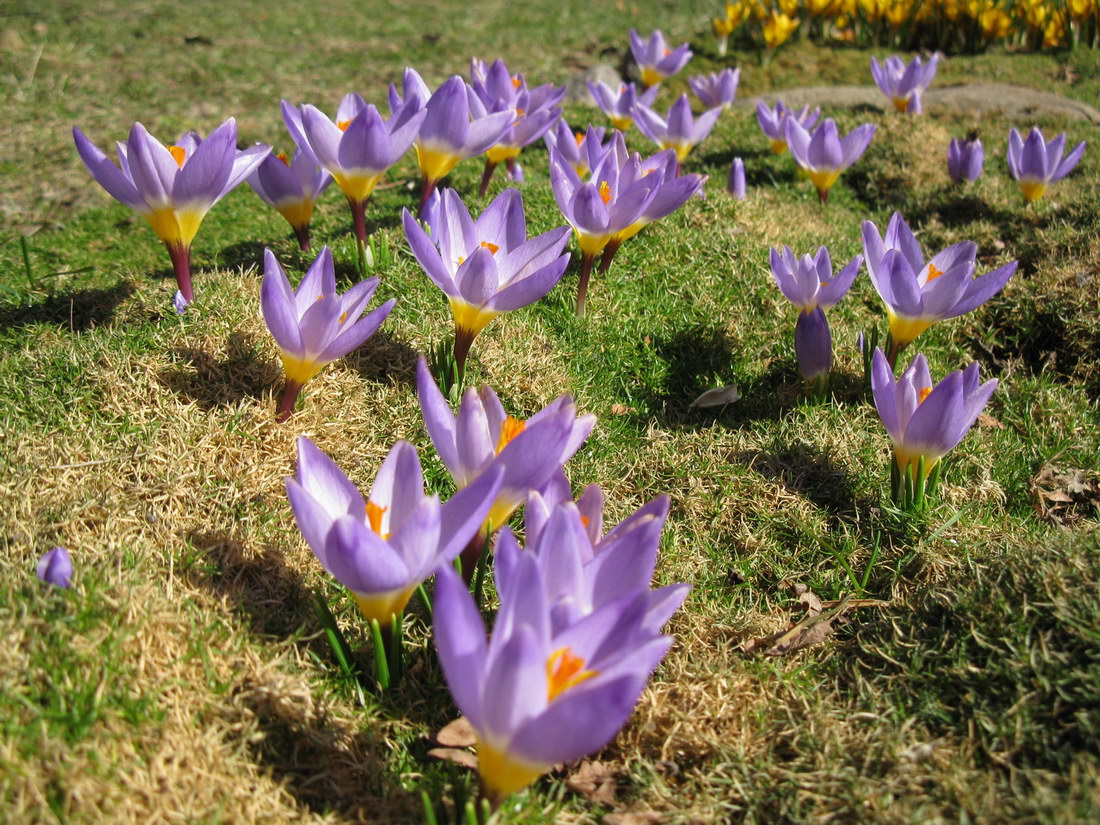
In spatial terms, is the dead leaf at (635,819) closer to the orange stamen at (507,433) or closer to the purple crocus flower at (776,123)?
the orange stamen at (507,433)

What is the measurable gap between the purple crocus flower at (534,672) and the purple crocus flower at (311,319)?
0.88 metres

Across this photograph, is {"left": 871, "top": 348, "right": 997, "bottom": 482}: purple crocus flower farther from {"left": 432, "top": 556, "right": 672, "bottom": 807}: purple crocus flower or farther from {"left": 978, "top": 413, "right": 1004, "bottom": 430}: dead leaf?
{"left": 432, "top": 556, "right": 672, "bottom": 807}: purple crocus flower

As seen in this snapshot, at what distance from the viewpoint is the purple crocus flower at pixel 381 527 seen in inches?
53.5

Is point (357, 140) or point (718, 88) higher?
point (357, 140)

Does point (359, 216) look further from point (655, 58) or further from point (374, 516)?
point (655, 58)

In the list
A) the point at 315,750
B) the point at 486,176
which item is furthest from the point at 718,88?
the point at 315,750

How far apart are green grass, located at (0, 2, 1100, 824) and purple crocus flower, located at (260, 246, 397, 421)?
0.18 meters

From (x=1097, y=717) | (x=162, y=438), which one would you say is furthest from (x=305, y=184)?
(x=1097, y=717)

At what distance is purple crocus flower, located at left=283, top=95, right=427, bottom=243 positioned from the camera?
229 cm

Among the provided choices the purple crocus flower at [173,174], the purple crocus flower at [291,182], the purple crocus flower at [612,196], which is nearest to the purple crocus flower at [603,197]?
the purple crocus flower at [612,196]

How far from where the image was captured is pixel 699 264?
3150mm

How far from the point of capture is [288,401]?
6.75 ft

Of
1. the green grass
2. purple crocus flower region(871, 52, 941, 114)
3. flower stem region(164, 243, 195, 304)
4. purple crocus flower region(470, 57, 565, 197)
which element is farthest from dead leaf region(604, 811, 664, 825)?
purple crocus flower region(871, 52, 941, 114)

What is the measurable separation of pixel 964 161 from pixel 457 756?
150 inches
